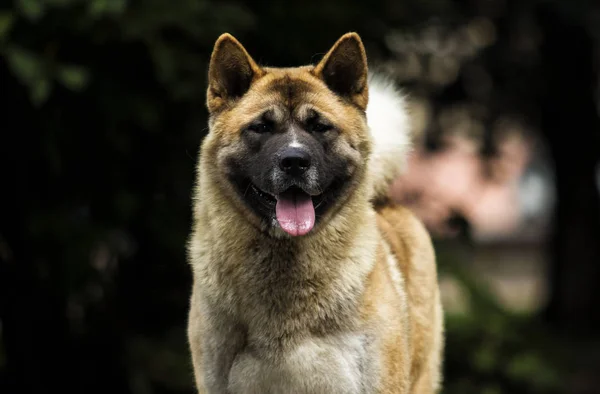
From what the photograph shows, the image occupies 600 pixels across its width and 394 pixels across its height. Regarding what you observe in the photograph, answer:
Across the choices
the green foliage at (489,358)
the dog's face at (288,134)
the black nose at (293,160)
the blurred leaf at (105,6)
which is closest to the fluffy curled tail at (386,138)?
the dog's face at (288,134)

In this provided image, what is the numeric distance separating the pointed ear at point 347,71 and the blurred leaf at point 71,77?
2.05m

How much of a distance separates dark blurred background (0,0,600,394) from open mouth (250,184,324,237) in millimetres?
2010

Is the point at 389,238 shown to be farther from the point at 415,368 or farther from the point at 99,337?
the point at 99,337

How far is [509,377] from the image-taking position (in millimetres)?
8391

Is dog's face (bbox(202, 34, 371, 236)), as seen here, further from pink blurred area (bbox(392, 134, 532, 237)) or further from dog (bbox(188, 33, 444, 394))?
pink blurred area (bbox(392, 134, 532, 237))

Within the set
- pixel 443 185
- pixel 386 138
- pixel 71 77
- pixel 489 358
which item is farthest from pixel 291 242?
pixel 443 185

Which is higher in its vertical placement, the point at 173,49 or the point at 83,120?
the point at 173,49

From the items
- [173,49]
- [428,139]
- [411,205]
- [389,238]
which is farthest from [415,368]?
[428,139]

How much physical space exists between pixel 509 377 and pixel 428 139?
→ 2.50m

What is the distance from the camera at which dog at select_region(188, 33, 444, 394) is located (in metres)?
4.02

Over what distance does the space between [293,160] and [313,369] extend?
837 millimetres

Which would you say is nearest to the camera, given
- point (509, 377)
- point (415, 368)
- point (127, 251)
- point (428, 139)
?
point (415, 368)

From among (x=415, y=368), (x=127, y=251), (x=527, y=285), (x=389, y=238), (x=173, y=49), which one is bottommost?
(x=527, y=285)

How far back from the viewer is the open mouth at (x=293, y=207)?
4043 mm
